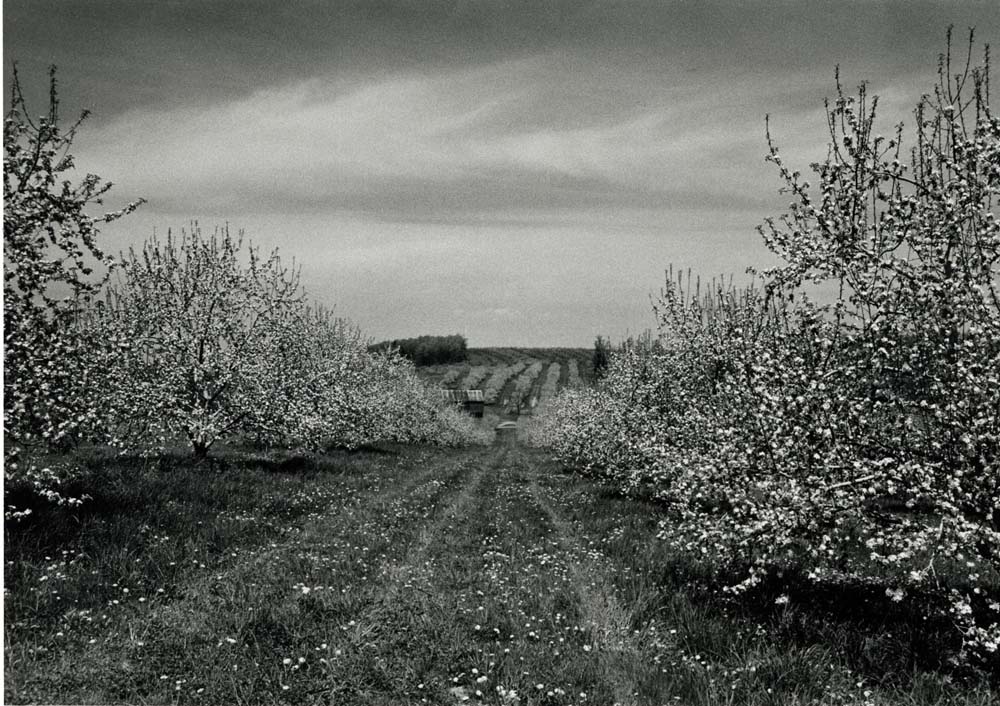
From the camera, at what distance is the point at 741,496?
25.0 ft

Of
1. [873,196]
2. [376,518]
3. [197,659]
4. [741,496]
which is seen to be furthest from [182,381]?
[873,196]

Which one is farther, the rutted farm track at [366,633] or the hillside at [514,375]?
the hillside at [514,375]

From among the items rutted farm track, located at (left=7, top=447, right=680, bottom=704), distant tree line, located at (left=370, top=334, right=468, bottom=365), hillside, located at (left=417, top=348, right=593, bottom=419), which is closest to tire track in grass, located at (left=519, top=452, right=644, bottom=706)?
rutted farm track, located at (left=7, top=447, right=680, bottom=704)

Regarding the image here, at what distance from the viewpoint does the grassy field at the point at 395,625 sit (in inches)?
240

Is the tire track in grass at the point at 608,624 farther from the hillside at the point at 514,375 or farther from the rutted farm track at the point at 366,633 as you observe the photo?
the hillside at the point at 514,375

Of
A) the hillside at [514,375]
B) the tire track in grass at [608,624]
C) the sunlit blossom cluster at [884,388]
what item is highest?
the sunlit blossom cluster at [884,388]

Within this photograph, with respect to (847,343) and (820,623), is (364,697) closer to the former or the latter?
(820,623)

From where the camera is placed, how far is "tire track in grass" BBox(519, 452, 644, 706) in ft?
21.0

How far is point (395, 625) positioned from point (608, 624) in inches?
102

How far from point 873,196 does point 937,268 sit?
125 centimetres

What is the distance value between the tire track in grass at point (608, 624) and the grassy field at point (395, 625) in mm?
29

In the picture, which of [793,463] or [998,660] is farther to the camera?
[793,463]

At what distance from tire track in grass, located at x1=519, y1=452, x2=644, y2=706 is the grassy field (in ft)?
0.09

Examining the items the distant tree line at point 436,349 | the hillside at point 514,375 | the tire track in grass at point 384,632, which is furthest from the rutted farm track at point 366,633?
the distant tree line at point 436,349
